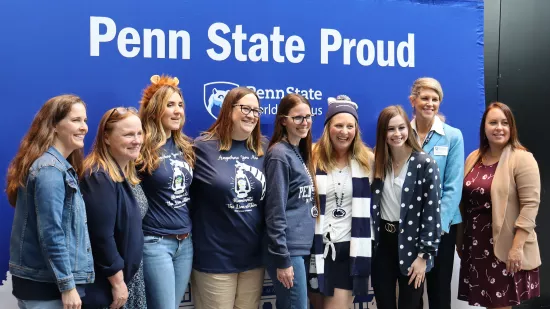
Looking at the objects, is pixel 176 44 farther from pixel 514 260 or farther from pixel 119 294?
pixel 514 260

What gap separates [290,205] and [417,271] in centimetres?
86

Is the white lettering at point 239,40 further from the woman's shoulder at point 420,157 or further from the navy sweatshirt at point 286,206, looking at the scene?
the woman's shoulder at point 420,157

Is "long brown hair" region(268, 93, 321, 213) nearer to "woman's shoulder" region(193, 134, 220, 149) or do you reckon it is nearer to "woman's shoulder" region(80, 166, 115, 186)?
"woman's shoulder" region(193, 134, 220, 149)

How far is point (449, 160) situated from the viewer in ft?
12.0

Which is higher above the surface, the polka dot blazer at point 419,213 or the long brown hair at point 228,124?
the long brown hair at point 228,124

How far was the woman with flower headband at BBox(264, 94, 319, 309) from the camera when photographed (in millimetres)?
2973

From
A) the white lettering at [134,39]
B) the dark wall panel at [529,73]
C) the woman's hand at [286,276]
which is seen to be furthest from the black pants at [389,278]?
the dark wall panel at [529,73]

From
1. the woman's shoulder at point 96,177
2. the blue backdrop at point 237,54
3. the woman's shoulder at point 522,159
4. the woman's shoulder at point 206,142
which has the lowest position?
the woman's shoulder at point 96,177

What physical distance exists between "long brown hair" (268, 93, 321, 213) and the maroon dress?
3.67 ft

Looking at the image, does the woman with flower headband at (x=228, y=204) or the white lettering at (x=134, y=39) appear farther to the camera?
the white lettering at (x=134, y=39)

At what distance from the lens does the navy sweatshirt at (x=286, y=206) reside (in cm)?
296

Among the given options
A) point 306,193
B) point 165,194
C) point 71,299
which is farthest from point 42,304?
point 306,193

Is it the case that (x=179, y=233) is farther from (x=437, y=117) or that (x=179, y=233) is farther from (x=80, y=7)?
(x=437, y=117)

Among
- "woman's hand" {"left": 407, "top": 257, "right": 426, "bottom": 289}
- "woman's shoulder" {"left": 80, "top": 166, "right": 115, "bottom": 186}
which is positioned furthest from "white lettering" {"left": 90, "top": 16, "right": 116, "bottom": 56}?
"woman's hand" {"left": 407, "top": 257, "right": 426, "bottom": 289}
